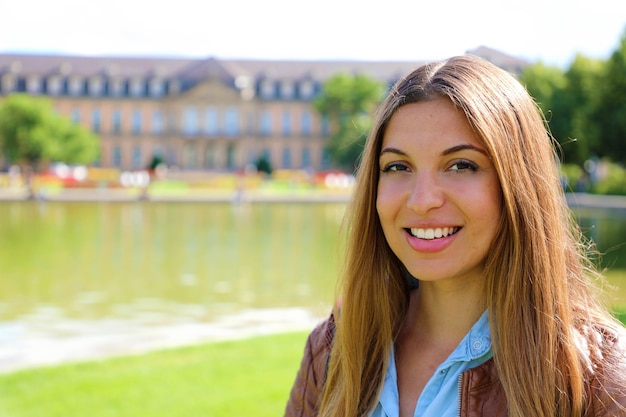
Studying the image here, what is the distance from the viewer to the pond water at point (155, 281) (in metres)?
6.81

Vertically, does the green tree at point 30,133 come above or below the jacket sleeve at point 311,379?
below

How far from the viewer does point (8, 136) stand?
45.1 meters

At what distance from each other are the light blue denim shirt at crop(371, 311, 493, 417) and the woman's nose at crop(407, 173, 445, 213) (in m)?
0.25

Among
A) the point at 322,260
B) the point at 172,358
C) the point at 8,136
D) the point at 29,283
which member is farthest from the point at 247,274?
the point at 8,136

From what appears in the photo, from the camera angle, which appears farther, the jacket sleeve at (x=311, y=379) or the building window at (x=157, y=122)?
the building window at (x=157, y=122)

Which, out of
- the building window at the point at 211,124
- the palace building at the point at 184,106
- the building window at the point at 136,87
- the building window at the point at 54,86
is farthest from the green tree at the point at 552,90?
the building window at the point at 54,86

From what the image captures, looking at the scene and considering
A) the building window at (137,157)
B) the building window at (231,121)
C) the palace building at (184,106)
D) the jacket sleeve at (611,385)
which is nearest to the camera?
the jacket sleeve at (611,385)

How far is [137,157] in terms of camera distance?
6222 centimetres

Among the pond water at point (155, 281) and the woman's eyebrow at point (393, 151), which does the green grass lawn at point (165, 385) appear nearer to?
the pond water at point (155, 281)

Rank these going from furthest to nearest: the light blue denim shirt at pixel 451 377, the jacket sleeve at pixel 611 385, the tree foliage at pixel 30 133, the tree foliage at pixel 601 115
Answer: the tree foliage at pixel 30 133 < the tree foliage at pixel 601 115 < the light blue denim shirt at pixel 451 377 < the jacket sleeve at pixel 611 385

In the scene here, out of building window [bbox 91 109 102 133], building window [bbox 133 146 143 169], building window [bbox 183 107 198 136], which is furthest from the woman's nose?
building window [bbox 91 109 102 133]

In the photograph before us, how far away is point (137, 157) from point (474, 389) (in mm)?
62632

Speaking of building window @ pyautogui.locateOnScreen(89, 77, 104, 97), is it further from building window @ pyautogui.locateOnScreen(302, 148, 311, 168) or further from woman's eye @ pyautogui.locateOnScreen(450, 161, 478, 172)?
woman's eye @ pyautogui.locateOnScreen(450, 161, 478, 172)

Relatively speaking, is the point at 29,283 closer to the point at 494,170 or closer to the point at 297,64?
the point at 494,170
